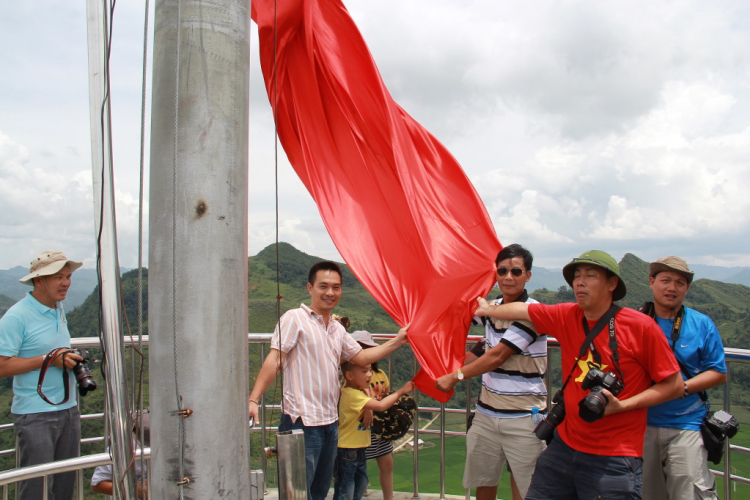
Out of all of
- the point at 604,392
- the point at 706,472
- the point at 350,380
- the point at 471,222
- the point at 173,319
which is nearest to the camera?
the point at 173,319

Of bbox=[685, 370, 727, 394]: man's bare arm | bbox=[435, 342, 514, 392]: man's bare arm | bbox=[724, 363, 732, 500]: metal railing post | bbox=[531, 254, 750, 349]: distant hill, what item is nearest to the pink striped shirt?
bbox=[435, 342, 514, 392]: man's bare arm

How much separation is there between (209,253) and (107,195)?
1.31ft

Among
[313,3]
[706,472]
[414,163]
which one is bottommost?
[706,472]

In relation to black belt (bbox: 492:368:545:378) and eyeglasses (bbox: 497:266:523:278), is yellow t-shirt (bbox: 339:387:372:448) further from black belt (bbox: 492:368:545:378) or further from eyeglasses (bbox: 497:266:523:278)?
eyeglasses (bbox: 497:266:523:278)

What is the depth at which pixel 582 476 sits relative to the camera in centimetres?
281

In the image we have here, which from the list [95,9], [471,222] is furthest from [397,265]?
[95,9]

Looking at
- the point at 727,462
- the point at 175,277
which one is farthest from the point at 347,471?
the point at 175,277

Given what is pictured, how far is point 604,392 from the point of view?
8.71 ft

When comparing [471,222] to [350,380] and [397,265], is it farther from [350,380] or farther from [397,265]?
[350,380]

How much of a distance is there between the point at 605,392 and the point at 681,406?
996 mm

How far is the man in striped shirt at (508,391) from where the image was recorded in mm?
3402

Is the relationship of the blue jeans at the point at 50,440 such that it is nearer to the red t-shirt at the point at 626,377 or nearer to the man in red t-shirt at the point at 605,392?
the man in red t-shirt at the point at 605,392

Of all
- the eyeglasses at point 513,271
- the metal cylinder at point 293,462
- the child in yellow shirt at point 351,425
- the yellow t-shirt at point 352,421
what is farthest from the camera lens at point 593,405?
the yellow t-shirt at point 352,421

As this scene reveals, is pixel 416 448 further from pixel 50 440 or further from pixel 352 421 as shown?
pixel 50 440
